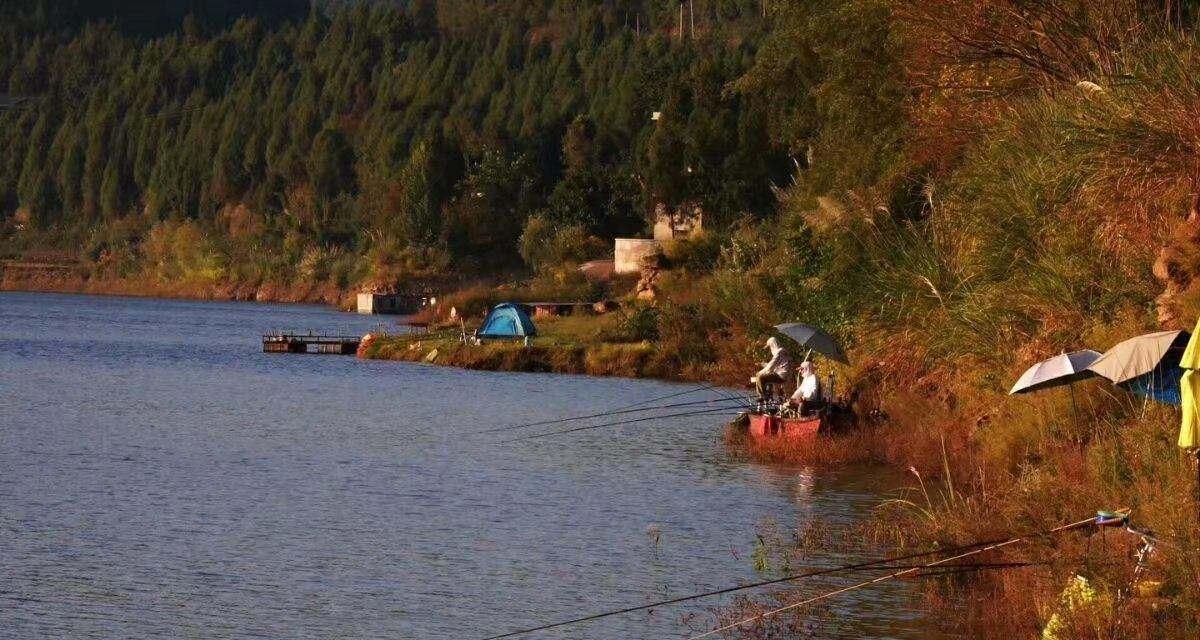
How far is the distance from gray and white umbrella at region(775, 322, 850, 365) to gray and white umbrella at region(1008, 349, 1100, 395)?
1183 centimetres

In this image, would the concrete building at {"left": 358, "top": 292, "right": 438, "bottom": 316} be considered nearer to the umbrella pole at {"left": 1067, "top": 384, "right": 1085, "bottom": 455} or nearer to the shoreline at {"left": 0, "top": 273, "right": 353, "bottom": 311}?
the shoreline at {"left": 0, "top": 273, "right": 353, "bottom": 311}

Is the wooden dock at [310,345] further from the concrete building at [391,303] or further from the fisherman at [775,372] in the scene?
the concrete building at [391,303]

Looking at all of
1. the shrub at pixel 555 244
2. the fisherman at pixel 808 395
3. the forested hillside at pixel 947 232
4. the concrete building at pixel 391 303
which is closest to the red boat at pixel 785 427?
the fisherman at pixel 808 395

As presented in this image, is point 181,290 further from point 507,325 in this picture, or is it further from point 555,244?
point 507,325

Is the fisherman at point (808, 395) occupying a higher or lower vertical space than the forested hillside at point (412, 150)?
lower

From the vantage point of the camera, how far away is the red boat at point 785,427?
3238 centimetres

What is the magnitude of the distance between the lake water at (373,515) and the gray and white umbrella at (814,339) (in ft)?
7.87

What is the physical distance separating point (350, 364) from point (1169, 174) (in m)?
44.3

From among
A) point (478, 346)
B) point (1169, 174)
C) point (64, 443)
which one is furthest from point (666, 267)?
point (1169, 174)

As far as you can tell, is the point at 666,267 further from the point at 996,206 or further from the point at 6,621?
the point at 6,621

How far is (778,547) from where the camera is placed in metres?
24.2

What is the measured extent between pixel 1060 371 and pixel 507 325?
44.5 m

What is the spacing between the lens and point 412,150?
14675cm

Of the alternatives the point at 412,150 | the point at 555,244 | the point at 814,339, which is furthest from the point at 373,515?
the point at 412,150
